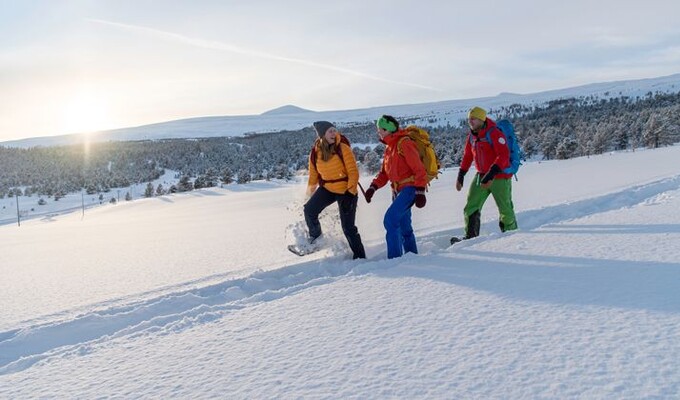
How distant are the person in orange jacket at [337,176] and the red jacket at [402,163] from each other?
389 mm

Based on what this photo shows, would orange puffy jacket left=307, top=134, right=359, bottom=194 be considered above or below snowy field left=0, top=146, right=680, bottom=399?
above

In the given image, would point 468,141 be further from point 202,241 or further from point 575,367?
point 202,241

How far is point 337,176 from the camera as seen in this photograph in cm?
513

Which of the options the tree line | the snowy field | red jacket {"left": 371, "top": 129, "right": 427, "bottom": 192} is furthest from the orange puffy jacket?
the tree line

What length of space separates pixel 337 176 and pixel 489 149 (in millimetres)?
1854

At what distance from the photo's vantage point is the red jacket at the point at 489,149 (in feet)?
17.7

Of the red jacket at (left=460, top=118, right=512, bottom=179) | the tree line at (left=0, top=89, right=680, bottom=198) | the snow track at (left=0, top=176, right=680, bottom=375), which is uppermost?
the tree line at (left=0, top=89, right=680, bottom=198)

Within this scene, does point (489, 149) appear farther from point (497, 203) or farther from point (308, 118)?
point (308, 118)

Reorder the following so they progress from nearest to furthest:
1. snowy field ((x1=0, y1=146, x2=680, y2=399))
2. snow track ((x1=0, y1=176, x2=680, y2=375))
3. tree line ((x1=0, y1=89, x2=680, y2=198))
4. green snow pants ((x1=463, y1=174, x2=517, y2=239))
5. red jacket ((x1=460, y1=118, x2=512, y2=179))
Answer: snowy field ((x1=0, y1=146, x2=680, y2=399)), snow track ((x1=0, y1=176, x2=680, y2=375)), red jacket ((x1=460, y1=118, x2=512, y2=179)), green snow pants ((x1=463, y1=174, x2=517, y2=239)), tree line ((x1=0, y1=89, x2=680, y2=198))

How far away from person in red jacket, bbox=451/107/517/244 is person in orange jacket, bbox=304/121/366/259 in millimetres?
1372

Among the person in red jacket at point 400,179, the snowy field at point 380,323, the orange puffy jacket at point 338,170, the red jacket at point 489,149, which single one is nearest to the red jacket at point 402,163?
the person in red jacket at point 400,179

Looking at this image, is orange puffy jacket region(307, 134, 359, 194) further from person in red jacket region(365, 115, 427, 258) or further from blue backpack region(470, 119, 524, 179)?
blue backpack region(470, 119, 524, 179)

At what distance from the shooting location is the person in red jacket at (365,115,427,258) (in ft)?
16.1

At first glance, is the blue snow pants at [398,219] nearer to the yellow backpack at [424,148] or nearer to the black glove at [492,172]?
the yellow backpack at [424,148]
